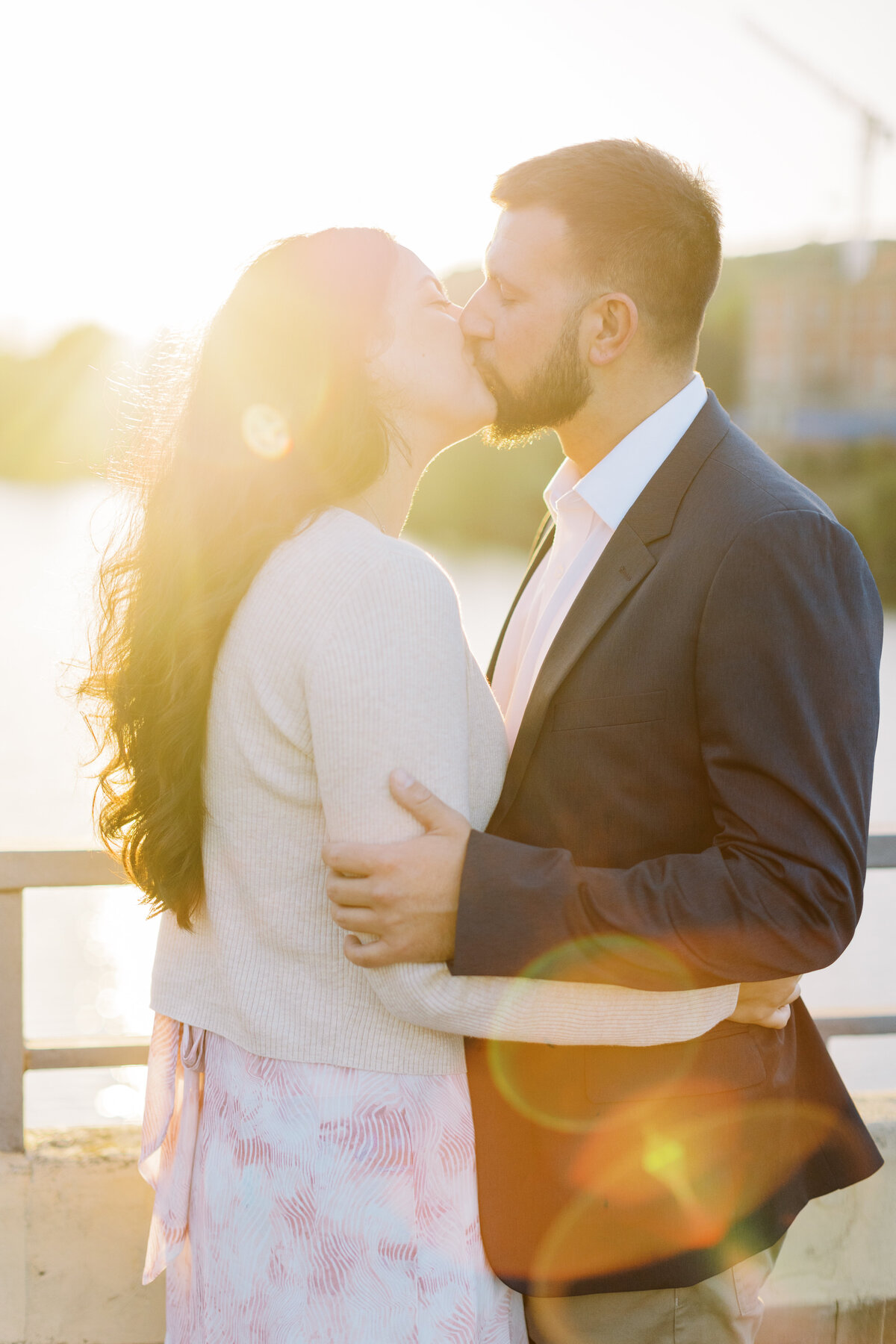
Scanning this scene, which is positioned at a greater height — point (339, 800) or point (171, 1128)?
point (339, 800)

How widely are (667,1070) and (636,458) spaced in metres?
0.96

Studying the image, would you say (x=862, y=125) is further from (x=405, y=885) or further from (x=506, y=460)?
(x=405, y=885)

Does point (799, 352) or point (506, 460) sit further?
point (799, 352)

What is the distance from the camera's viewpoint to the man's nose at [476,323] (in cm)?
201

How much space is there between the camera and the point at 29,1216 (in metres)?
2.15

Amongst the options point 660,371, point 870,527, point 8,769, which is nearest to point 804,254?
point 870,527

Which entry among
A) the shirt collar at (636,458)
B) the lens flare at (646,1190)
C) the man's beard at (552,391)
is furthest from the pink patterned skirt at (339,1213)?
the man's beard at (552,391)

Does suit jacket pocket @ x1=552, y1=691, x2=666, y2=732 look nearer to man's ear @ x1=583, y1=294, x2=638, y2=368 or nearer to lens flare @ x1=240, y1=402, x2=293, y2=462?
lens flare @ x1=240, y1=402, x2=293, y2=462

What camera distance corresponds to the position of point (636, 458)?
197cm

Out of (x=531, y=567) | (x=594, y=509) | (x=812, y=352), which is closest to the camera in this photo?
(x=594, y=509)

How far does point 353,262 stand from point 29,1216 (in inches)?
69.2

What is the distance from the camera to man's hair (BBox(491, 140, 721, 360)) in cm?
205

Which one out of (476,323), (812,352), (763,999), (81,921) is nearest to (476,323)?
(476,323)

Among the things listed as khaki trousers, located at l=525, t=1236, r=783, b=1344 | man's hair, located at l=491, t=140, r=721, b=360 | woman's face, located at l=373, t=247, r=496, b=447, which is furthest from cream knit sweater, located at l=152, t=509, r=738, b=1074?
man's hair, located at l=491, t=140, r=721, b=360
